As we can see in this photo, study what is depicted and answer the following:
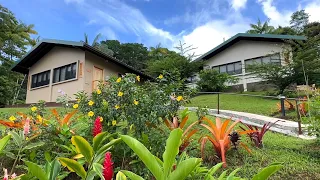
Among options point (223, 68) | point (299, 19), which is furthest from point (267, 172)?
point (299, 19)

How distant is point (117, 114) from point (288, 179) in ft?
7.37

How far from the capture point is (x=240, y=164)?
3.67 m

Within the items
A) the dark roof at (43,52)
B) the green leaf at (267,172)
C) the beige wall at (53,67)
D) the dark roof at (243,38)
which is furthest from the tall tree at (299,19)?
the green leaf at (267,172)

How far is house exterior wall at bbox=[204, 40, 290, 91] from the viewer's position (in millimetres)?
18453

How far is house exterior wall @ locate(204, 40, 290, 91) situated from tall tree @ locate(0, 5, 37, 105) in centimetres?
1627

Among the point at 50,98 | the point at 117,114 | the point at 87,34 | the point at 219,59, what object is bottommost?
the point at 117,114

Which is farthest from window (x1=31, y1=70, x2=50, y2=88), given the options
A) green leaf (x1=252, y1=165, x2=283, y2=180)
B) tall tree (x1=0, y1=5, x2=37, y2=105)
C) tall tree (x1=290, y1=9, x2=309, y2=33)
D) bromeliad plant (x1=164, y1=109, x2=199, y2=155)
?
tall tree (x1=290, y1=9, x2=309, y2=33)

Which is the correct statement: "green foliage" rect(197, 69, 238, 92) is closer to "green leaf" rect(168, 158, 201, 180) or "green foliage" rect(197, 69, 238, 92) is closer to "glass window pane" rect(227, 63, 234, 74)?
"glass window pane" rect(227, 63, 234, 74)

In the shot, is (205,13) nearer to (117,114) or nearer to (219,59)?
(219,59)

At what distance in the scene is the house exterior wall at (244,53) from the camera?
1845 cm

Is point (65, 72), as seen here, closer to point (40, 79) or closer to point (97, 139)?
point (40, 79)

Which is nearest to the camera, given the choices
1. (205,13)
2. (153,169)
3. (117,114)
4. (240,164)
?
(153,169)

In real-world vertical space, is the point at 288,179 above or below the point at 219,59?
below

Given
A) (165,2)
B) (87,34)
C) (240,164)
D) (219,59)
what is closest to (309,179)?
A: (240,164)
